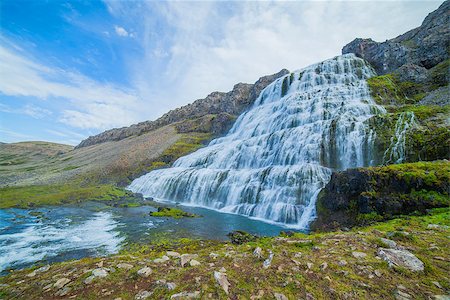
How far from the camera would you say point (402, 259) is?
623 centimetres

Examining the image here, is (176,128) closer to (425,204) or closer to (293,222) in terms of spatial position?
(293,222)

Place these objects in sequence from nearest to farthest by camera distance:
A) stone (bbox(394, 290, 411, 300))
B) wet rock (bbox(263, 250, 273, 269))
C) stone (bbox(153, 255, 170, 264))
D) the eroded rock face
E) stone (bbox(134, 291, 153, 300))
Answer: stone (bbox(394, 290, 411, 300)), stone (bbox(134, 291, 153, 300)), wet rock (bbox(263, 250, 273, 269)), stone (bbox(153, 255, 170, 264)), the eroded rock face

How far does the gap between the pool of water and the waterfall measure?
42.4 feet

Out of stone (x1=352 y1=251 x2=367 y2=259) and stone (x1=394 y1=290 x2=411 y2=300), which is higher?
stone (x1=352 y1=251 x2=367 y2=259)

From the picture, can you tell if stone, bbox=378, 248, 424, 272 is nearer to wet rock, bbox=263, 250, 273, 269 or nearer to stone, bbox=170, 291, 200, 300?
wet rock, bbox=263, 250, 273, 269

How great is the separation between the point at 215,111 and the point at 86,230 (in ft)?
310

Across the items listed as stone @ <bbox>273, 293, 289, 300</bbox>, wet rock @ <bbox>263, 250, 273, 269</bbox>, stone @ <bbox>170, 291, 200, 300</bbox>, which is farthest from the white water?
stone @ <bbox>273, 293, 289, 300</bbox>

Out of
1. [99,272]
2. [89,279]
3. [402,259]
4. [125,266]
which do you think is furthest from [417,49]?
[89,279]

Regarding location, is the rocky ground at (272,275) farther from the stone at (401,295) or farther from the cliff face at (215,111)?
the cliff face at (215,111)

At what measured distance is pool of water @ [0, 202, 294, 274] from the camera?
13531 mm

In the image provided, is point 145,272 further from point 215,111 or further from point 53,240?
point 215,111

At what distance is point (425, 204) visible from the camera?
12.2 metres

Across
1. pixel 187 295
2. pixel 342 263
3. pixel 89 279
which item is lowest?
pixel 89 279

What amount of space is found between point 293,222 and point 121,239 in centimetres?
1446
